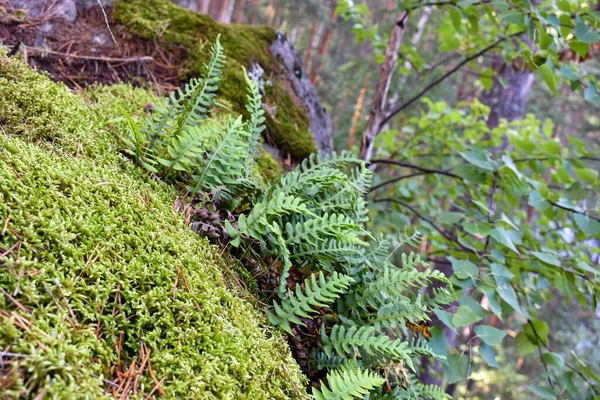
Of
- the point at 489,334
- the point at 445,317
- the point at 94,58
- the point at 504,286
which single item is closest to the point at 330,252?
the point at 445,317

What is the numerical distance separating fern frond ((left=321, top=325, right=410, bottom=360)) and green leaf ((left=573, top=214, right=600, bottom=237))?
7.02ft

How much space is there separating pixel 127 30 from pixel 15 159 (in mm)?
2105

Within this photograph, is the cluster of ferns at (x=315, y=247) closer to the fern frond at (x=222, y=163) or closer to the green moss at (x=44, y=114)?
the fern frond at (x=222, y=163)

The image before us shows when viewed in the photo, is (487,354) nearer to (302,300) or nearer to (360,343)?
(360,343)

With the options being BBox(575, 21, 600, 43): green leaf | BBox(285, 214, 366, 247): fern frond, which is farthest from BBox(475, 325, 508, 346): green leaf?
BBox(575, 21, 600, 43): green leaf

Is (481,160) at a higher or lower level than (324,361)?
higher

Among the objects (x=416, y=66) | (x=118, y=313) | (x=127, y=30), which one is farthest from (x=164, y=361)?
(x=416, y=66)

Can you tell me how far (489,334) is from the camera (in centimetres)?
224

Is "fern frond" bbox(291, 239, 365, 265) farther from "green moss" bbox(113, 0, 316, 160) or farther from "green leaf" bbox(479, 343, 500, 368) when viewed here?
"green moss" bbox(113, 0, 316, 160)

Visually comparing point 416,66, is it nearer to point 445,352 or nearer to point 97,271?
point 445,352

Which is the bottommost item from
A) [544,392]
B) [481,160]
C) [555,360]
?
[544,392]

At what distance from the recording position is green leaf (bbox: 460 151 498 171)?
9.89ft

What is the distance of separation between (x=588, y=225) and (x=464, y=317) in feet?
5.32

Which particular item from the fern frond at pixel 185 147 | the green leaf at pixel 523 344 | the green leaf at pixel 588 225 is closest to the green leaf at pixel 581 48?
the green leaf at pixel 588 225
